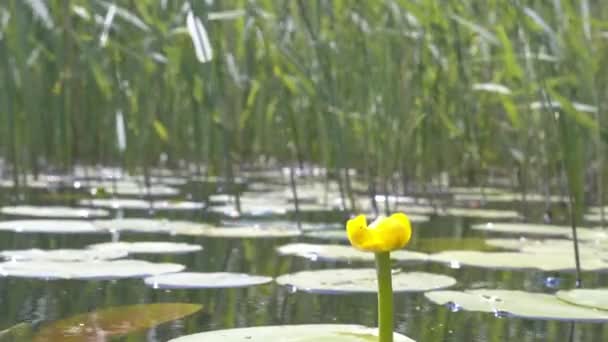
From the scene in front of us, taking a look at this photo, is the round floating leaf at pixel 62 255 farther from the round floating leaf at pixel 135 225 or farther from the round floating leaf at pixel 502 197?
the round floating leaf at pixel 502 197

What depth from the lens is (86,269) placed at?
4.81 ft

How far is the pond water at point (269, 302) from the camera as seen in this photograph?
1.14 metres

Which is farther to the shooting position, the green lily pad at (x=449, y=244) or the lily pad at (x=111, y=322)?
the green lily pad at (x=449, y=244)

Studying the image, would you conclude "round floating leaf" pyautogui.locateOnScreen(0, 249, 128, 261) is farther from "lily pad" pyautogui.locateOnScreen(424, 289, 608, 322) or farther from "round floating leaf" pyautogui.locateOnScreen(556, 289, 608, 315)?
"round floating leaf" pyautogui.locateOnScreen(556, 289, 608, 315)

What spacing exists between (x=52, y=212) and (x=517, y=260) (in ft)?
3.46

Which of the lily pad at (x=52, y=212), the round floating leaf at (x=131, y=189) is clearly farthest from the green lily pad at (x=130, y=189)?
the lily pad at (x=52, y=212)

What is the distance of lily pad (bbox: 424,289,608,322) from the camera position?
1218 mm

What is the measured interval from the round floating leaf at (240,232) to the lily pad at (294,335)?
3.13ft

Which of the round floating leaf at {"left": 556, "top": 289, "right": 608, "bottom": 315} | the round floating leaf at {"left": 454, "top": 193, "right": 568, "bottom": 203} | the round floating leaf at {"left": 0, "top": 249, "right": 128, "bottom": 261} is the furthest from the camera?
the round floating leaf at {"left": 454, "top": 193, "right": 568, "bottom": 203}

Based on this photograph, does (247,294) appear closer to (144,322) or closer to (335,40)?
(144,322)

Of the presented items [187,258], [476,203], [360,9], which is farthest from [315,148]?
[187,258]

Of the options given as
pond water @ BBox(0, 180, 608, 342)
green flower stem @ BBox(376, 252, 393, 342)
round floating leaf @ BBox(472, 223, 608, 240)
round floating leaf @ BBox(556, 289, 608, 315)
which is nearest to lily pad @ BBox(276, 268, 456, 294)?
pond water @ BBox(0, 180, 608, 342)

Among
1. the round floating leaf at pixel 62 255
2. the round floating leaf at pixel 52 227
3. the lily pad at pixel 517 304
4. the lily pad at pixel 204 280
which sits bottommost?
the lily pad at pixel 517 304

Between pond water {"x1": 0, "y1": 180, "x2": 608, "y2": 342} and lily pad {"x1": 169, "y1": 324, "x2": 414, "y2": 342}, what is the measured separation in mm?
61
